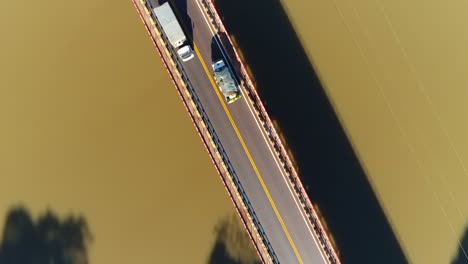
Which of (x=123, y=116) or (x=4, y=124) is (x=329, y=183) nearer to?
(x=123, y=116)

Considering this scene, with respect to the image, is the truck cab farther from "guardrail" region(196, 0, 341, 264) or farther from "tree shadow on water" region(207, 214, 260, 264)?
"tree shadow on water" region(207, 214, 260, 264)

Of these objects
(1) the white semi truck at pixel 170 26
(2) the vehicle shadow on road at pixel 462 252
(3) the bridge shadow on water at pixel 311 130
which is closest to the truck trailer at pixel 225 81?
(1) the white semi truck at pixel 170 26

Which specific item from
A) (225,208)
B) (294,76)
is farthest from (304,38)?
(225,208)

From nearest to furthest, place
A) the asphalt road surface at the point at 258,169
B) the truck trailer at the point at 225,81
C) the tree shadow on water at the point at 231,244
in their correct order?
the truck trailer at the point at 225,81, the asphalt road surface at the point at 258,169, the tree shadow on water at the point at 231,244

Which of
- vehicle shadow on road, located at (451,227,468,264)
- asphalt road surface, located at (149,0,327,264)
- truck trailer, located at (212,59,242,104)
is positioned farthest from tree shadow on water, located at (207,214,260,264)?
vehicle shadow on road, located at (451,227,468,264)

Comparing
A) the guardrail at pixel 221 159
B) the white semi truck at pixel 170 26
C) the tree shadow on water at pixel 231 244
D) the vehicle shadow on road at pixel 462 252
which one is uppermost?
the white semi truck at pixel 170 26

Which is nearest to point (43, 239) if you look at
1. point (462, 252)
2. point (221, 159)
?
point (221, 159)

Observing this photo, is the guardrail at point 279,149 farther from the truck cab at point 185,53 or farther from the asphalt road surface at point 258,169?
the truck cab at point 185,53
